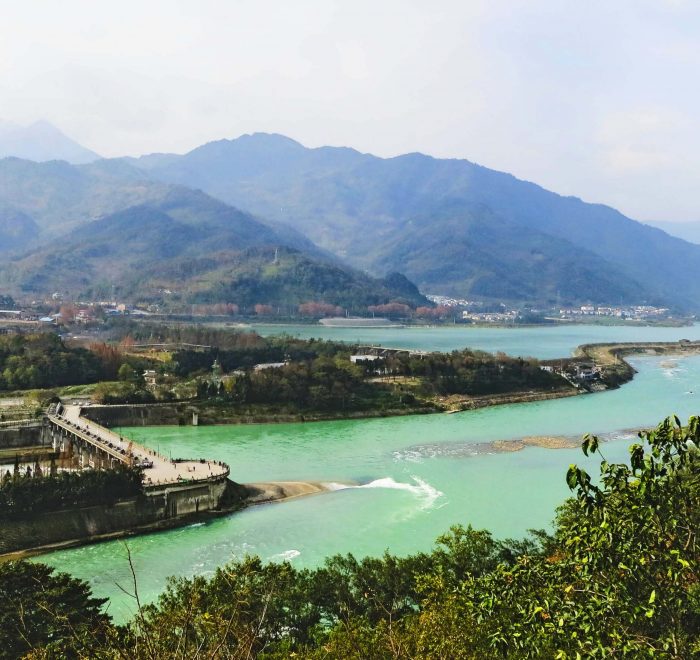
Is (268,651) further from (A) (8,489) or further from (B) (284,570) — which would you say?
(A) (8,489)

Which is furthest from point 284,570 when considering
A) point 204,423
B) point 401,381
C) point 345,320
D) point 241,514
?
point 345,320

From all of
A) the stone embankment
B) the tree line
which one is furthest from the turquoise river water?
the stone embankment

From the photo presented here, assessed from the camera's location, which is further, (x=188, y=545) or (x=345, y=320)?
(x=345, y=320)

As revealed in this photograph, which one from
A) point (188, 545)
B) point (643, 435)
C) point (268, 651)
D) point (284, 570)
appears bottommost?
point (188, 545)

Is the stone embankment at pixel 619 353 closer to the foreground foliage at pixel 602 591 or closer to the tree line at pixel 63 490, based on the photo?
the tree line at pixel 63 490

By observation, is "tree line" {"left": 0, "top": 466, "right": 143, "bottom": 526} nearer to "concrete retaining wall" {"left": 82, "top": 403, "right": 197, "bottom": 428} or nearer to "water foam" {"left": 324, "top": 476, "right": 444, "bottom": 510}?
"water foam" {"left": 324, "top": 476, "right": 444, "bottom": 510}

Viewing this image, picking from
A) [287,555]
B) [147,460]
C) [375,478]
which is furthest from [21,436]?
[287,555]
